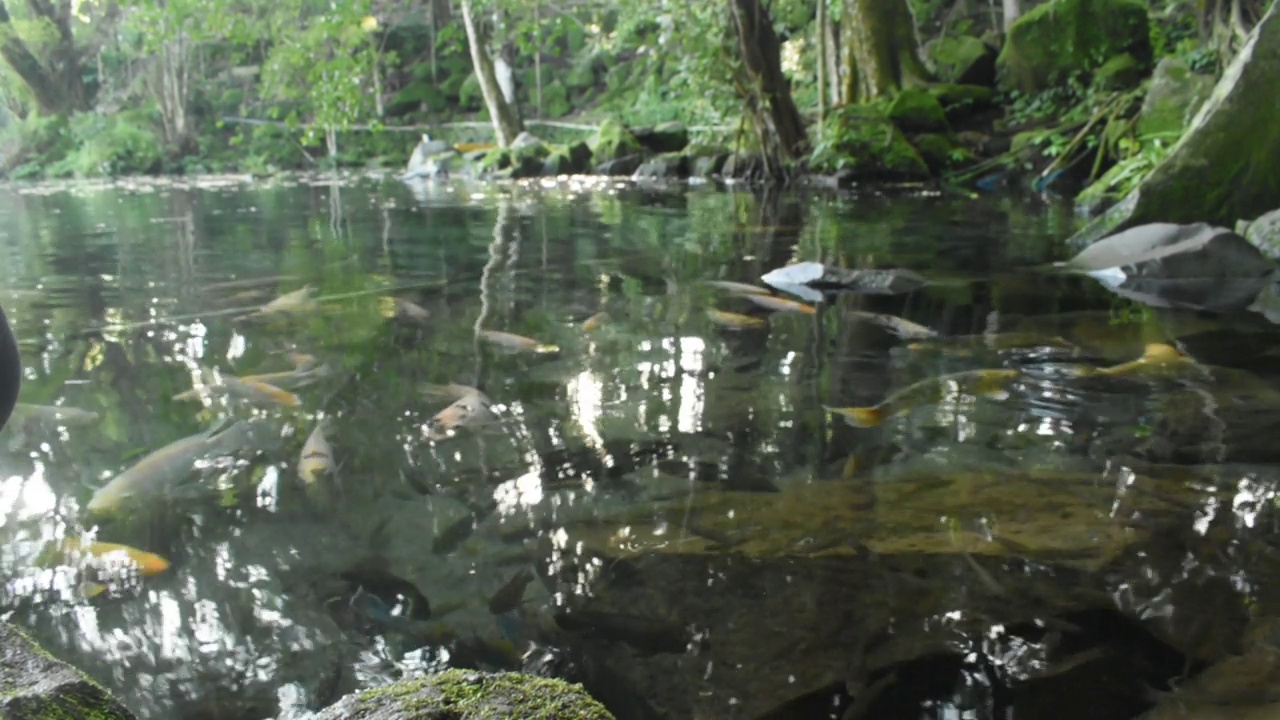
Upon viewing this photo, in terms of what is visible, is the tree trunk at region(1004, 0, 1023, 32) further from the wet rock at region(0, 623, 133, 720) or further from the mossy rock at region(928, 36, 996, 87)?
the wet rock at region(0, 623, 133, 720)

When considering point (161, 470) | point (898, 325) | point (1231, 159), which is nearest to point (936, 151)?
point (1231, 159)

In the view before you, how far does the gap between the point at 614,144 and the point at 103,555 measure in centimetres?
1757

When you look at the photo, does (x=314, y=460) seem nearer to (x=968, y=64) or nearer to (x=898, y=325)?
(x=898, y=325)

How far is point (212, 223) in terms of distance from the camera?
10.3 m

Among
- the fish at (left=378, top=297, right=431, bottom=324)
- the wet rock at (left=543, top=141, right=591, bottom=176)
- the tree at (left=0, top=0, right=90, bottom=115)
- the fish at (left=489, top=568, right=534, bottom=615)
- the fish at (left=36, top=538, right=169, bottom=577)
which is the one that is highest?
the tree at (left=0, top=0, right=90, bottom=115)

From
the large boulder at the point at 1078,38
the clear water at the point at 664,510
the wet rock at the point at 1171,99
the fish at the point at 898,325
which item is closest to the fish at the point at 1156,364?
the clear water at the point at 664,510

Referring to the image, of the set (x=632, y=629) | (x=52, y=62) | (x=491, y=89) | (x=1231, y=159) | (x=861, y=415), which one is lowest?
(x=632, y=629)

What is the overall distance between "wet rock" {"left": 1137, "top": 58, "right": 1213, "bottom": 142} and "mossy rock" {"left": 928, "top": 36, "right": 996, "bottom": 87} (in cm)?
600

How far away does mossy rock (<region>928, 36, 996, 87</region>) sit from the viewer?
57.0ft

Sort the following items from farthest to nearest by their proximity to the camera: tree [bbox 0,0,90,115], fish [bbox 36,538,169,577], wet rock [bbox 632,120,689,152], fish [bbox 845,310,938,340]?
tree [bbox 0,0,90,115] < wet rock [bbox 632,120,689,152] < fish [bbox 845,310,938,340] < fish [bbox 36,538,169,577]

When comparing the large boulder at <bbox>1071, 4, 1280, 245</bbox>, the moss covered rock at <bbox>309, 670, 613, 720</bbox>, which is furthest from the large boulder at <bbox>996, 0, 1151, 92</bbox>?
the moss covered rock at <bbox>309, 670, 613, 720</bbox>

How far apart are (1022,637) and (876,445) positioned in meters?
1.14

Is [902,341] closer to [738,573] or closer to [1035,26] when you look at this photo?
[738,573]

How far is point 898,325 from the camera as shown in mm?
Answer: 4691
